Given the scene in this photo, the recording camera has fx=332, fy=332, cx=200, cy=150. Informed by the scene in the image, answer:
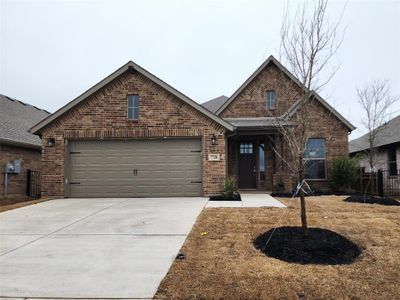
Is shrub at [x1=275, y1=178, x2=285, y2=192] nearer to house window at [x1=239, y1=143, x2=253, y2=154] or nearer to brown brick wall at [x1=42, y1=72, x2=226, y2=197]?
house window at [x1=239, y1=143, x2=253, y2=154]

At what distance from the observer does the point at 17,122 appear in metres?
16.6

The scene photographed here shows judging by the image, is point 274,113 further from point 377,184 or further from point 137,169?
point 137,169

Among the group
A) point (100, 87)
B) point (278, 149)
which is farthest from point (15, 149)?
point (278, 149)

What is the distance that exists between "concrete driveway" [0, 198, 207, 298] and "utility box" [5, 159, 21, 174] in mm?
5300

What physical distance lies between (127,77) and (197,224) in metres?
7.90

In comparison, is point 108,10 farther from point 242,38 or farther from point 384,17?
point 384,17

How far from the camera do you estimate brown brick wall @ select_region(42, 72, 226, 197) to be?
12711 mm

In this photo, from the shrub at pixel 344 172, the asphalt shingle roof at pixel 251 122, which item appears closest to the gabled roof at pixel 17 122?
the asphalt shingle roof at pixel 251 122

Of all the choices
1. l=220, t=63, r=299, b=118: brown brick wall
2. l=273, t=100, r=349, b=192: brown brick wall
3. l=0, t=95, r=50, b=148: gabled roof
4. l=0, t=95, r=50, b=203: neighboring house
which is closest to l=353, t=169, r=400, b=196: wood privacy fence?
l=273, t=100, r=349, b=192: brown brick wall

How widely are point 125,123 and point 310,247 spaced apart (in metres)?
9.31

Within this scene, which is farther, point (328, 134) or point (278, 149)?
point (328, 134)

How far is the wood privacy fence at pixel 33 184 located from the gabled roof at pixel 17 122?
133 cm

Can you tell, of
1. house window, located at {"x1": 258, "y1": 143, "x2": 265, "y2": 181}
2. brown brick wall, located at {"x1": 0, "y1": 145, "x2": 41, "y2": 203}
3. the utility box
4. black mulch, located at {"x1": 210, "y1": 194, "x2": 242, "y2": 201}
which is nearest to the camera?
black mulch, located at {"x1": 210, "y1": 194, "x2": 242, "y2": 201}

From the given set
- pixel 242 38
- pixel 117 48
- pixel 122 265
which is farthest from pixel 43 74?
pixel 122 265
